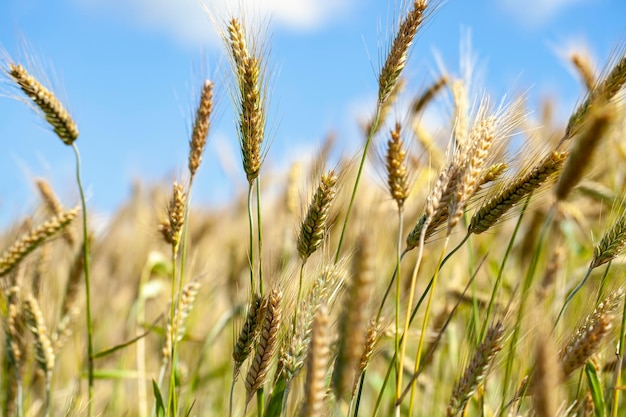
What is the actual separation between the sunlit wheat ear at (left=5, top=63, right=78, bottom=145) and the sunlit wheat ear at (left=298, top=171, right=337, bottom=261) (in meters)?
0.79

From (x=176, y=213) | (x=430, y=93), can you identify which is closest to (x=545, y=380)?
(x=176, y=213)

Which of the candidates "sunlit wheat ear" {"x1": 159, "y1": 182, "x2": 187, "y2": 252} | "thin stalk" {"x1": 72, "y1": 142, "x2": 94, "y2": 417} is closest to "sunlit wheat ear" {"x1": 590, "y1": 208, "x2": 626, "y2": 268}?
"sunlit wheat ear" {"x1": 159, "y1": 182, "x2": 187, "y2": 252}

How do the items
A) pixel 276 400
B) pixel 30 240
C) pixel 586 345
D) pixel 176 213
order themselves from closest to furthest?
pixel 586 345 < pixel 276 400 < pixel 176 213 < pixel 30 240

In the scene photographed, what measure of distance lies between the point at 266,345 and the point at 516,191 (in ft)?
1.89

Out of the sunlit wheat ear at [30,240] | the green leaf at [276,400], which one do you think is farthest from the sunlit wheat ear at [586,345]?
the sunlit wheat ear at [30,240]

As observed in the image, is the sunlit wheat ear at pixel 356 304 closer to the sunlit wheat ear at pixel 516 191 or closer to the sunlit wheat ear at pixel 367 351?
the sunlit wheat ear at pixel 367 351

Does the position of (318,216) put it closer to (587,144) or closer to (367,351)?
(367,351)

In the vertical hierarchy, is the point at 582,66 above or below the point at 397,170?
above

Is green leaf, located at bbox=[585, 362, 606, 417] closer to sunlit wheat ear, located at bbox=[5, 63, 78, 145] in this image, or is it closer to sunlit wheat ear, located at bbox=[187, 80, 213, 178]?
sunlit wheat ear, located at bbox=[187, 80, 213, 178]

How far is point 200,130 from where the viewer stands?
1542mm

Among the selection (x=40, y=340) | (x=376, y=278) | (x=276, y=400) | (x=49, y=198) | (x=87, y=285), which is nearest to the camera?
(x=276, y=400)

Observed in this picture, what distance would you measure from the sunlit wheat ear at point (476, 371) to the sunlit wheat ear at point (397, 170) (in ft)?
1.16

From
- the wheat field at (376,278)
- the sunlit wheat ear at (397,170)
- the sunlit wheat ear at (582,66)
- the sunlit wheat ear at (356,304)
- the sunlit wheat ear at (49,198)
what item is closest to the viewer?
the sunlit wheat ear at (356,304)

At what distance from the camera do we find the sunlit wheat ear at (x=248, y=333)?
48.3 inches
